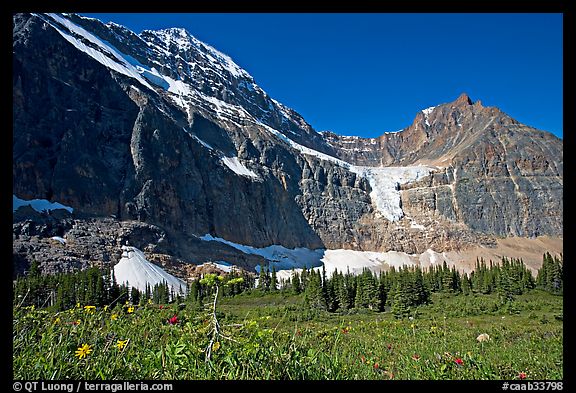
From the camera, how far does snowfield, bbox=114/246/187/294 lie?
78.0 metres

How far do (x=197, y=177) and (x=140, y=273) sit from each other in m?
59.3

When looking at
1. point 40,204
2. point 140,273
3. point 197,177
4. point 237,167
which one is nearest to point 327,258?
point 237,167

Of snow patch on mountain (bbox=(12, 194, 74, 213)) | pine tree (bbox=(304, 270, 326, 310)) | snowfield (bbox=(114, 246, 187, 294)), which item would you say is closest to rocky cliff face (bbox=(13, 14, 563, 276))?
snow patch on mountain (bbox=(12, 194, 74, 213))

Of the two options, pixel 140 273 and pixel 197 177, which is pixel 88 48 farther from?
pixel 140 273

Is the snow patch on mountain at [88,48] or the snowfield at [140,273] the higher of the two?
the snow patch on mountain at [88,48]

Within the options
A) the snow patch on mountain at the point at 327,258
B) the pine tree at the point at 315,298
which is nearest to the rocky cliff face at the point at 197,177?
the snow patch on mountain at the point at 327,258

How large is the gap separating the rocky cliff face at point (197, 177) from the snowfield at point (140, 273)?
25.3 feet

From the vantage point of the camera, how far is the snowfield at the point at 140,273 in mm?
78037

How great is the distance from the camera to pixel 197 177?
13600 centimetres

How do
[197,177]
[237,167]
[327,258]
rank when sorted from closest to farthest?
1. [197,177]
2. [237,167]
3. [327,258]

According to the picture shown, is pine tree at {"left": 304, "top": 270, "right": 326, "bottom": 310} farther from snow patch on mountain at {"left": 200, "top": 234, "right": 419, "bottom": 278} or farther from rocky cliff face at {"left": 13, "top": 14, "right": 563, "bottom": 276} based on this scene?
snow patch on mountain at {"left": 200, "top": 234, "right": 419, "bottom": 278}

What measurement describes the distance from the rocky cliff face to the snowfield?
7.71 metres

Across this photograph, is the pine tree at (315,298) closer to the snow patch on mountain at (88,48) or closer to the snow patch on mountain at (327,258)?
the snow patch on mountain at (327,258)
